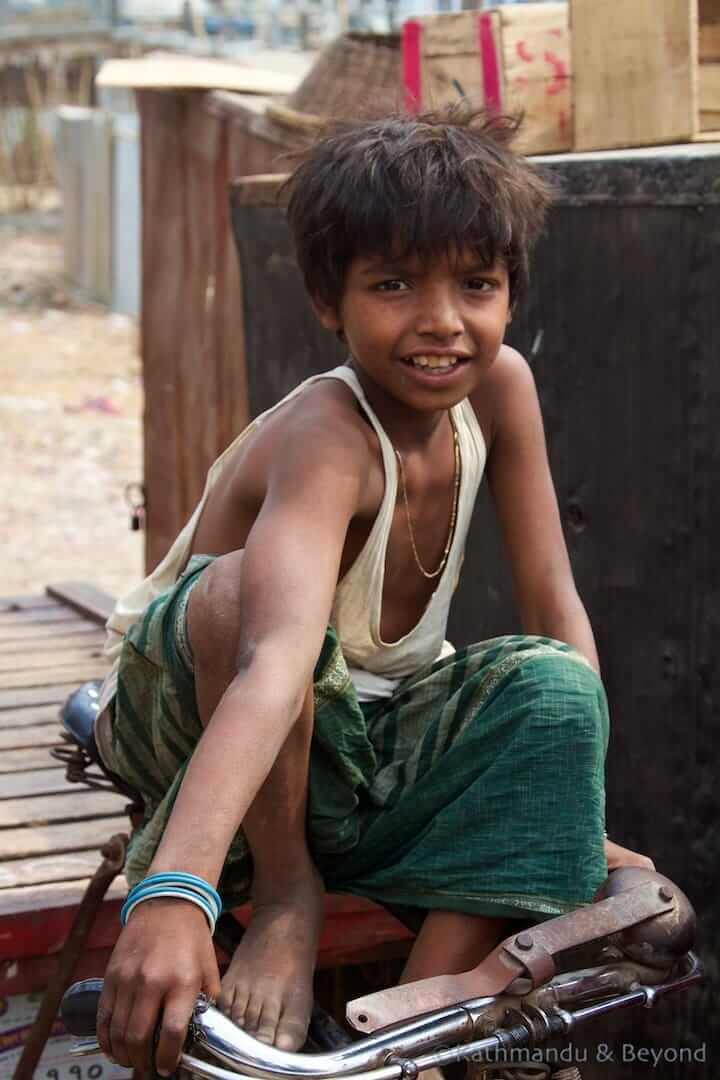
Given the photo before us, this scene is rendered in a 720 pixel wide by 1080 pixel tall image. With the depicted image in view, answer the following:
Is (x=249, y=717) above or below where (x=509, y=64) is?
below

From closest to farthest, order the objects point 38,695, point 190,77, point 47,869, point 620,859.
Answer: point 620,859 < point 47,869 < point 38,695 < point 190,77

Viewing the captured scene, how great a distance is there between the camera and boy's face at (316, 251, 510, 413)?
2217mm

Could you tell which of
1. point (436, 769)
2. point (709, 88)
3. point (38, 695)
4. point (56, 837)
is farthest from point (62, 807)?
point (709, 88)

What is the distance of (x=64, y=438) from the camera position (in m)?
9.69

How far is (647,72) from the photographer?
3.04 meters

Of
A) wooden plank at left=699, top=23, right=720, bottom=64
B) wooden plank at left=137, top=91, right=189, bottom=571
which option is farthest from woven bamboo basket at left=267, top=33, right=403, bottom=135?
wooden plank at left=699, top=23, right=720, bottom=64

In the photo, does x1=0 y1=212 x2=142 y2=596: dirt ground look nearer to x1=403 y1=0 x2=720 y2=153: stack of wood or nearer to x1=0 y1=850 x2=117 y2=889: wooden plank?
x1=403 y1=0 x2=720 y2=153: stack of wood

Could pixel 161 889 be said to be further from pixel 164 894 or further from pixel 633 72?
pixel 633 72

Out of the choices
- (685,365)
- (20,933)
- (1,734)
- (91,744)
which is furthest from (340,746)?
(1,734)

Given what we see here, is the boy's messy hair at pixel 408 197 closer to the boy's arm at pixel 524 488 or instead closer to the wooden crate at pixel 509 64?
the boy's arm at pixel 524 488

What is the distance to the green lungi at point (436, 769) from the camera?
203cm

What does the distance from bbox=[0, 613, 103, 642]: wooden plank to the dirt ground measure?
2.45 meters

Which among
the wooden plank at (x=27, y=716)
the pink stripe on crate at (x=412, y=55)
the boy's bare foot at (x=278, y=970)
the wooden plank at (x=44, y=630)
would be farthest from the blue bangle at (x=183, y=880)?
the wooden plank at (x=44, y=630)

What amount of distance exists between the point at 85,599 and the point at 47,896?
218 cm
